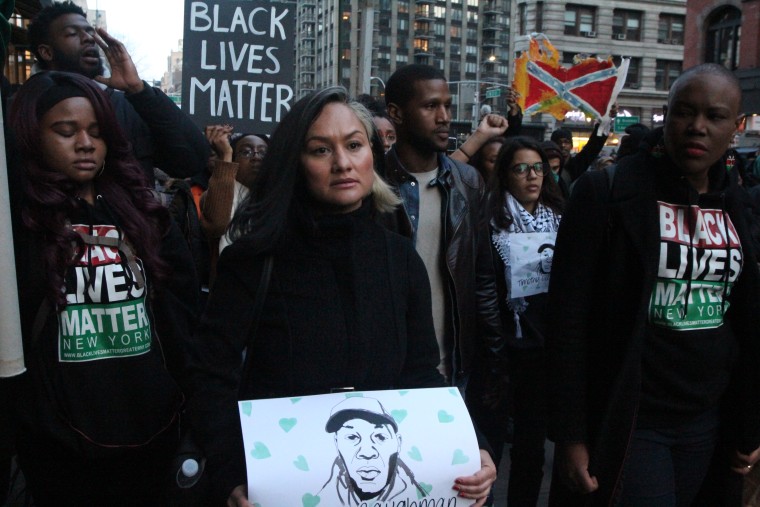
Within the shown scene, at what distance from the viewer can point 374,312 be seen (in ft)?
7.11

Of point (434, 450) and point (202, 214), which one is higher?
point (202, 214)

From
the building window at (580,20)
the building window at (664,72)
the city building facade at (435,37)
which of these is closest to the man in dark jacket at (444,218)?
the building window at (580,20)

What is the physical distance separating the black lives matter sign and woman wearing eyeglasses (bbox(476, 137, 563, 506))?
1.75 m

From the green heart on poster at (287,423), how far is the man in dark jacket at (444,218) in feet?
5.56

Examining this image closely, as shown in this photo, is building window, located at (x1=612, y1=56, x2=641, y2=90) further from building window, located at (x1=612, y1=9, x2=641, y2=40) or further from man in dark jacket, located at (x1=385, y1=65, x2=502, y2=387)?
man in dark jacket, located at (x1=385, y1=65, x2=502, y2=387)

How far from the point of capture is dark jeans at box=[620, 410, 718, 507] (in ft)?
8.86

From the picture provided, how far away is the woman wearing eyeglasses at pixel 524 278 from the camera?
4.03m

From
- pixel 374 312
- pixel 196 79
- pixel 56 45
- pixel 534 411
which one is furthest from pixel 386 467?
pixel 196 79

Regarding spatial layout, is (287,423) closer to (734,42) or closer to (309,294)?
(309,294)

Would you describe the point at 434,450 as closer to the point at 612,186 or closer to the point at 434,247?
the point at 612,186

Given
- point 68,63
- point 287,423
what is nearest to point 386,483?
point 287,423

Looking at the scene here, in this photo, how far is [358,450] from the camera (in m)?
1.89

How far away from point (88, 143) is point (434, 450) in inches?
66.9

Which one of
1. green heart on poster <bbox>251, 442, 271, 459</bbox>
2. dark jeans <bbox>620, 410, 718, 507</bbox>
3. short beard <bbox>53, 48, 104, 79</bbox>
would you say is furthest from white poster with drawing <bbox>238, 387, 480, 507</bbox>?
short beard <bbox>53, 48, 104, 79</bbox>
